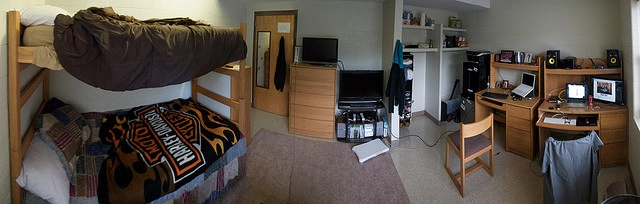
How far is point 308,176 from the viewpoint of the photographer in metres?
2.16

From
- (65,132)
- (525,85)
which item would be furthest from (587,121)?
(65,132)

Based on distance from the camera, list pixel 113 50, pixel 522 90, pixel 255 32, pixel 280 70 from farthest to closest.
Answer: pixel 522 90, pixel 280 70, pixel 255 32, pixel 113 50

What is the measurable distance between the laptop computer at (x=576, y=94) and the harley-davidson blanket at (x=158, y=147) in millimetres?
3246

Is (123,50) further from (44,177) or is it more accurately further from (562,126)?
(562,126)

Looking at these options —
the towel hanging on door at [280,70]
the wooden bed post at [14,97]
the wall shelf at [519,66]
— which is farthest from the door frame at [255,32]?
the wall shelf at [519,66]

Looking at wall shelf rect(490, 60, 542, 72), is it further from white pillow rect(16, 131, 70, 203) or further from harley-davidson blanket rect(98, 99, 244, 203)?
white pillow rect(16, 131, 70, 203)

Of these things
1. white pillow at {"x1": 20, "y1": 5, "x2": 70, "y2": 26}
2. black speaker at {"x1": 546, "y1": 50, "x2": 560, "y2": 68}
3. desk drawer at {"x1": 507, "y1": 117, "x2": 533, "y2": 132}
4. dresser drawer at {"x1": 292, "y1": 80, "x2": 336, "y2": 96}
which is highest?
black speaker at {"x1": 546, "y1": 50, "x2": 560, "y2": 68}

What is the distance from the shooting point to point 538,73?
3084 millimetres

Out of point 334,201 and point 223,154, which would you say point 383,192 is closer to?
point 334,201

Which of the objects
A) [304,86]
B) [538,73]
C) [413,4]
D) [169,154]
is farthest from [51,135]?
[538,73]

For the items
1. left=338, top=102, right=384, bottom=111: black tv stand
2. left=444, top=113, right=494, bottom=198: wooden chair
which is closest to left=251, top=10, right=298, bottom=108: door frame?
left=338, top=102, right=384, bottom=111: black tv stand

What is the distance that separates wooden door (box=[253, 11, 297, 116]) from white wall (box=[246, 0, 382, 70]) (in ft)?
0.48

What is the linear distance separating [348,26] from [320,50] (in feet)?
1.29

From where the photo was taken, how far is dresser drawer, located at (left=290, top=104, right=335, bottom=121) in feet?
9.25
